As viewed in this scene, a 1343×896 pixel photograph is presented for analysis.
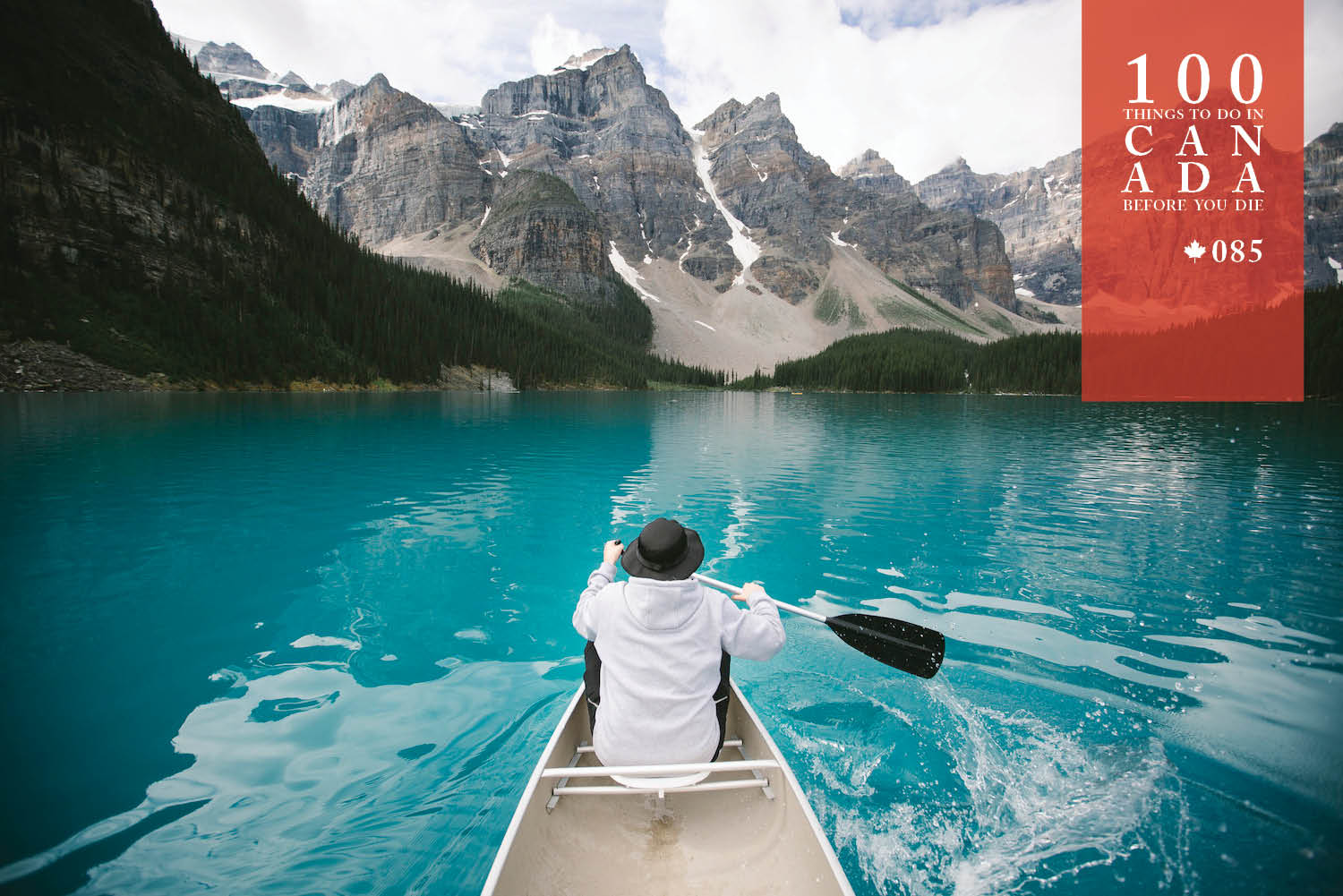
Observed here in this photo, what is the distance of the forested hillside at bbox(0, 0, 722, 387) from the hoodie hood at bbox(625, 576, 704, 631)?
295 ft

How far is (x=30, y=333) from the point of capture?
2474 inches

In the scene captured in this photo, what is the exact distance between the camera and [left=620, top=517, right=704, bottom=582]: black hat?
4.14 m

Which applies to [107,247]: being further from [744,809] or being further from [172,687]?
[744,809]

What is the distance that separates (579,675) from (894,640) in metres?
4.22

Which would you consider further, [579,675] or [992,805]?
[579,675]

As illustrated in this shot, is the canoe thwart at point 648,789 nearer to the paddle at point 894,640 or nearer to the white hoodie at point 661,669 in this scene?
the white hoodie at point 661,669

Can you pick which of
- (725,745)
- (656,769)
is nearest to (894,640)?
(725,745)

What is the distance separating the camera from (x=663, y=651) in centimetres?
431

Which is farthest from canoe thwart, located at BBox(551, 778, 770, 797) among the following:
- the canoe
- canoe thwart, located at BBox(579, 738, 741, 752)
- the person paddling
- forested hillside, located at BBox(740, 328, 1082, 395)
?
forested hillside, located at BBox(740, 328, 1082, 395)

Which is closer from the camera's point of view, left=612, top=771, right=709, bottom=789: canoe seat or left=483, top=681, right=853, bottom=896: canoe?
left=483, top=681, right=853, bottom=896: canoe

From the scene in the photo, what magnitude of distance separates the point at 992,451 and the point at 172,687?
114 ft

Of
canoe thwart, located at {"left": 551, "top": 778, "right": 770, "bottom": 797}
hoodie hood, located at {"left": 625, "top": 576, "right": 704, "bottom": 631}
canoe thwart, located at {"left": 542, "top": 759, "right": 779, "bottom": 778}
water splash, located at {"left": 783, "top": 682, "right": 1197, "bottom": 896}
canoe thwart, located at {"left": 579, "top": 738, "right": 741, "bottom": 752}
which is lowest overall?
water splash, located at {"left": 783, "top": 682, "right": 1197, "bottom": 896}

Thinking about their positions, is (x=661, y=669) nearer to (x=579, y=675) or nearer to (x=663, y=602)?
(x=663, y=602)

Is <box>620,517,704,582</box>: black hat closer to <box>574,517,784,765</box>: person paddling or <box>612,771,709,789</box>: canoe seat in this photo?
<box>574,517,784,765</box>: person paddling
